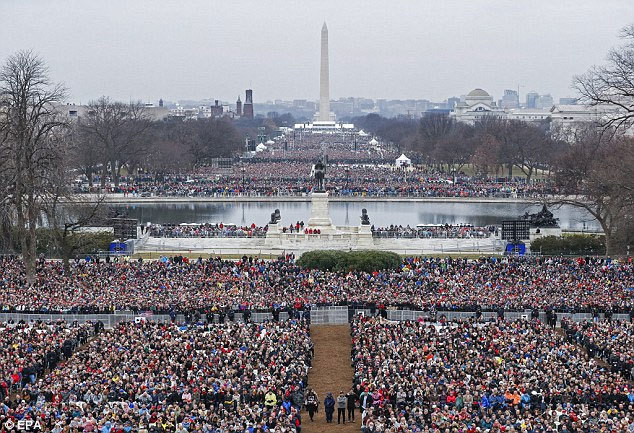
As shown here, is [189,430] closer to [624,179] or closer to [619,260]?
[619,260]

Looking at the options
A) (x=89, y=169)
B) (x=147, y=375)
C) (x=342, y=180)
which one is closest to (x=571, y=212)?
(x=342, y=180)

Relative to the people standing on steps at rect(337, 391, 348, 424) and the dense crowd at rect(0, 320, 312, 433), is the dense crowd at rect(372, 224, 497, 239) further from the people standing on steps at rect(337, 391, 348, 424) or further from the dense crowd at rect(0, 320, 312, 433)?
the people standing on steps at rect(337, 391, 348, 424)

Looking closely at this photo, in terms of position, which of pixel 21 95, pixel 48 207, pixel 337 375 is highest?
pixel 21 95

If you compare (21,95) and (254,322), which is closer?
(254,322)

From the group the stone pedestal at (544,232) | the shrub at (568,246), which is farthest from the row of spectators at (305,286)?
the stone pedestal at (544,232)

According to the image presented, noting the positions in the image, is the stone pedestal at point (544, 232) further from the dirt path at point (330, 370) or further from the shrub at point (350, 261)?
the dirt path at point (330, 370)

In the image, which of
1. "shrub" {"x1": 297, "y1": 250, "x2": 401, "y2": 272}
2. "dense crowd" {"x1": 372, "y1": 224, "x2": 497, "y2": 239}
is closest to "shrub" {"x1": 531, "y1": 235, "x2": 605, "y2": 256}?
"dense crowd" {"x1": 372, "y1": 224, "x2": 497, "y2": 239}
